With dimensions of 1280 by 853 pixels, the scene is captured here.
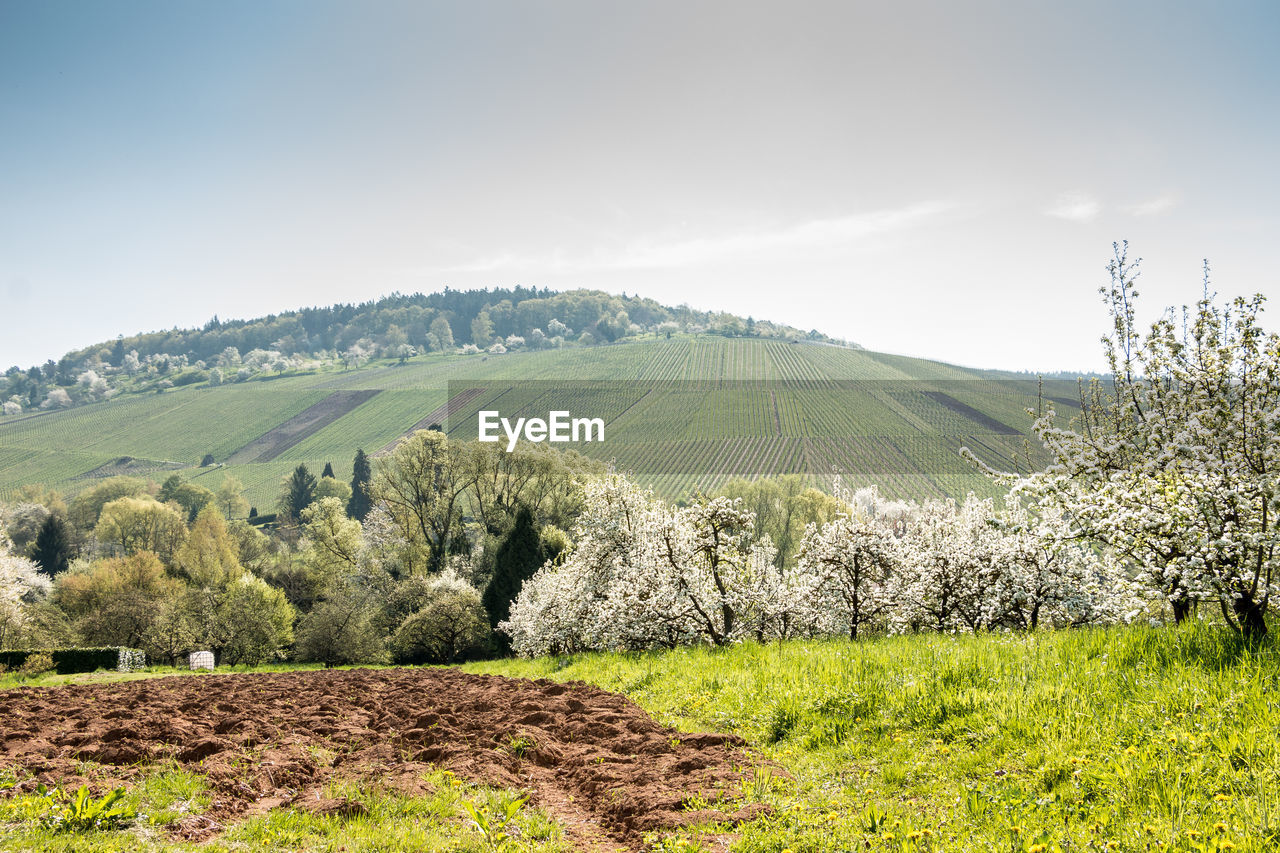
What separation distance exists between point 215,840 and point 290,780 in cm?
178

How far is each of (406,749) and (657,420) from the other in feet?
350

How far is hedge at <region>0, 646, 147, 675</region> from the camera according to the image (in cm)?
3250

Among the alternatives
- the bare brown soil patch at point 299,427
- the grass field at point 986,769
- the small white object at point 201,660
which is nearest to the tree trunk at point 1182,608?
the grass field at point 986,769

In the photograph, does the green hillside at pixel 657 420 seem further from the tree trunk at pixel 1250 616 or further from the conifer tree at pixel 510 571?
the tree trunk at pixel 1250 616

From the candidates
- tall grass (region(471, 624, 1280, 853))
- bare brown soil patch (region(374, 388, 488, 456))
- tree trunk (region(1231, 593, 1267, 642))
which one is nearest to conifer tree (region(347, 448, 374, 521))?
bare brown soil patch (region(374, 388, 488, 456))

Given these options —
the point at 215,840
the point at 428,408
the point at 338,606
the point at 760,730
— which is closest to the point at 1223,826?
the point at 760,730

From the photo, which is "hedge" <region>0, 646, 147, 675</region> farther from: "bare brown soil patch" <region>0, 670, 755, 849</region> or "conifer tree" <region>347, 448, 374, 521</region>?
"conifer tree" <region>347, 448, 374, 521</region>

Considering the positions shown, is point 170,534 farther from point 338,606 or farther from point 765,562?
point 765,562

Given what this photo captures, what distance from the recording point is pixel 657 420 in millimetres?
115688

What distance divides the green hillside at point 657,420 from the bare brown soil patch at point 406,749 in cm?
7540

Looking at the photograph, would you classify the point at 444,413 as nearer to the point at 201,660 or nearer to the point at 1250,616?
the point at 201,660

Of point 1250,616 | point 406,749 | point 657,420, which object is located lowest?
point 406,749

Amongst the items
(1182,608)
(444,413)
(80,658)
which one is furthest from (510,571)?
(444,413)

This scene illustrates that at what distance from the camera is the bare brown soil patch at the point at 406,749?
23.2 feet
